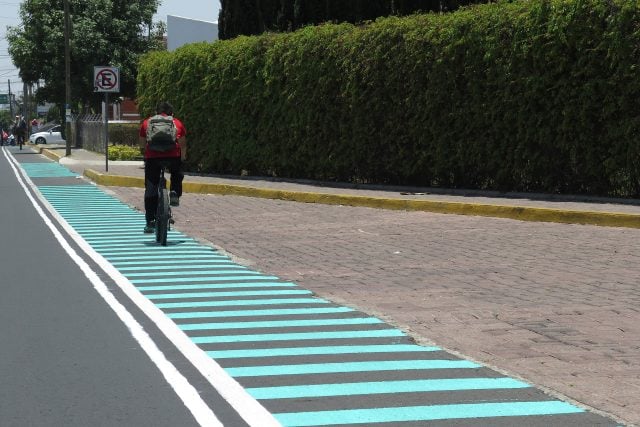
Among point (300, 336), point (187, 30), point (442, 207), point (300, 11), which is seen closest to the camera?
point (300, 336)

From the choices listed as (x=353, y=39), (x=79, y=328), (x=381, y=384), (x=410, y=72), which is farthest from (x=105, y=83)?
(x=381, y=384)

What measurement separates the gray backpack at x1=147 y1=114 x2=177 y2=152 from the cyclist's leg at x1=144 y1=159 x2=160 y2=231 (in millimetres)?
240

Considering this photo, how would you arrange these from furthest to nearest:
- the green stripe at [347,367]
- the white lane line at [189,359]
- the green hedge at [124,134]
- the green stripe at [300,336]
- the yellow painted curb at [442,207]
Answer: the green hedge at [124,134] → the yellow painted curb at [442,207] → the green stripe at [300,336] → the green stripe at [347,367] → the white lane line at [189,359]

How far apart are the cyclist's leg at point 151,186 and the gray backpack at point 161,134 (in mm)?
240

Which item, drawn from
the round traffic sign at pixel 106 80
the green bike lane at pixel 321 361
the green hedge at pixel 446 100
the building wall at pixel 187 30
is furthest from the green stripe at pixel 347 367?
the building wall at pixel 187 30

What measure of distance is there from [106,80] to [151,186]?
18404 mm

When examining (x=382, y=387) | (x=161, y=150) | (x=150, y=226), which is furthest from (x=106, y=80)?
(x=382, y=387)

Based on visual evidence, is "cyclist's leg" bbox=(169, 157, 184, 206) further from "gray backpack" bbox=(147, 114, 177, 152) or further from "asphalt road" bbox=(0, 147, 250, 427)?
"asphalt road" bbox=(0, 147, 250, 427)

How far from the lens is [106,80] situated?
113 ft

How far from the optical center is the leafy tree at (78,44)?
68312 mm

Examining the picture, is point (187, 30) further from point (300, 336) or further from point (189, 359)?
point (189, 359)

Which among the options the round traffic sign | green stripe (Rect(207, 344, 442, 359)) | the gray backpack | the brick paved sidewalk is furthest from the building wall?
green stripe (Rect(207, 344, 442, 359))

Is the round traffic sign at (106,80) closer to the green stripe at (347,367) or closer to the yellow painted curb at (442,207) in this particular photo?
the yellow painted curb at (442,207)

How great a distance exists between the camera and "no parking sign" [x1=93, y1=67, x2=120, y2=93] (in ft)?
113
